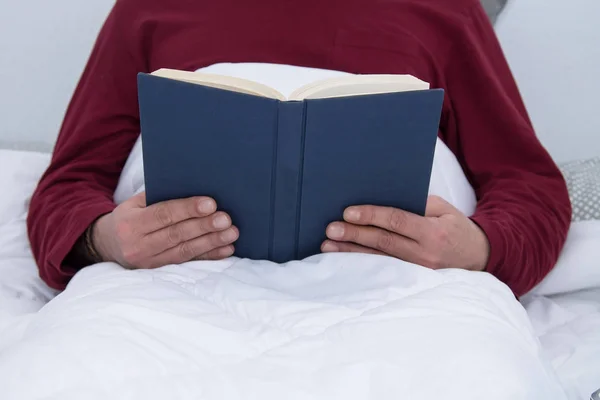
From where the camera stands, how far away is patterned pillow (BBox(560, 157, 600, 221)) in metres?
1.25

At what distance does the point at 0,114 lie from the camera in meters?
1.68

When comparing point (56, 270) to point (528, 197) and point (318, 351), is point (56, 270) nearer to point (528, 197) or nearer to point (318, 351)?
point (318, 351)

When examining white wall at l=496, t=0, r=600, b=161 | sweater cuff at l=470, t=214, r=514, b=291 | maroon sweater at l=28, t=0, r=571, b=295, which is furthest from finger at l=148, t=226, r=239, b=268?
white wall at l=496, t=0, r=600, b=161

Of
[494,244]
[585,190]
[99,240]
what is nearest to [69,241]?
[99,240]

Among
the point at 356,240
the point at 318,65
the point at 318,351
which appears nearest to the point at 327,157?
the point at 356,240

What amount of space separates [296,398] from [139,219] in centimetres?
Result: 40

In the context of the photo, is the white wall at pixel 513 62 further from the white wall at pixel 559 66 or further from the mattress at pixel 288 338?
the mattress at pixel 288 338

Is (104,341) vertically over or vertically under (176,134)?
under

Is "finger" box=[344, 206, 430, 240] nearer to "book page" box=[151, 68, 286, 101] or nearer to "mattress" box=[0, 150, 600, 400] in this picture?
"mattress" box=[0, 150, 600, 400]

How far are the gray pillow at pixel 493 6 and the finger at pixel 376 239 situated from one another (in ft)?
2.48

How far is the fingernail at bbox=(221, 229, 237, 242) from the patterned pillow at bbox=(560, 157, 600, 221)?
69 cm

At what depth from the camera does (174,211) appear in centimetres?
89

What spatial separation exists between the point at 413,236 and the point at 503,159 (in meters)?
0.35

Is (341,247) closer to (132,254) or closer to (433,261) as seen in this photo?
(433,261)
